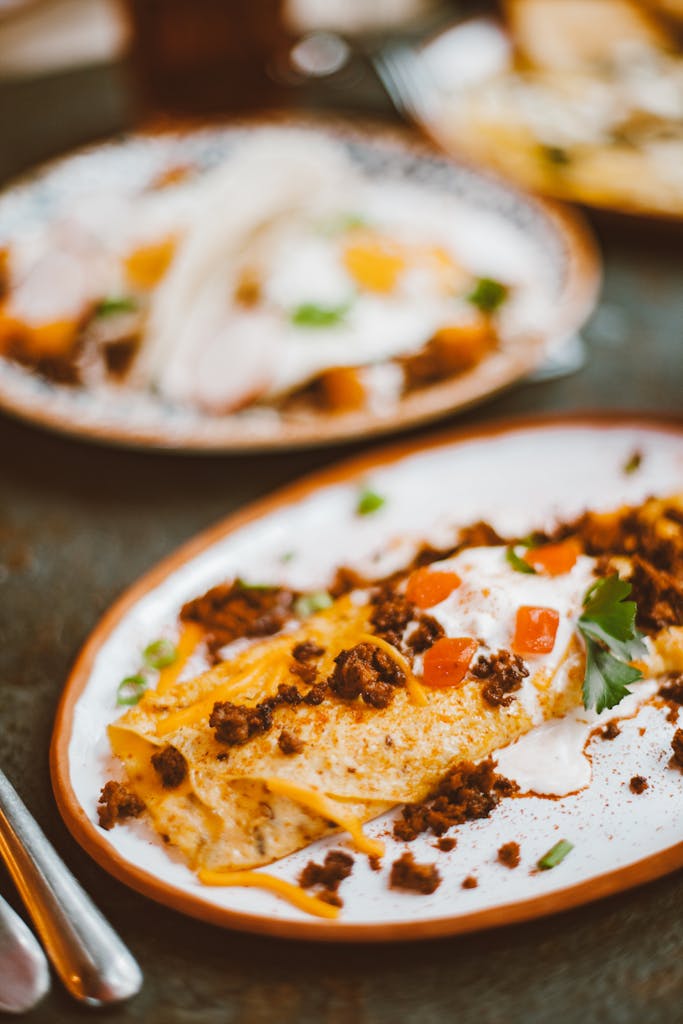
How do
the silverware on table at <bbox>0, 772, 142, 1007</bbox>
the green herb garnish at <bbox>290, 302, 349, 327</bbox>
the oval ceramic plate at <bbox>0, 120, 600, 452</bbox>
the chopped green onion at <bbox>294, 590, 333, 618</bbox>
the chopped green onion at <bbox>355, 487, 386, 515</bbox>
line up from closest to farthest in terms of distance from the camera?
the silverware on table at <bbox>0, 772, 142, 1007</bbox>, the chopped green onion at <bbox>294, 590, 333, 618</bbox>, the chopped green onion at <bbox>355, 487, 386, 515</bbox>, the oval ceramic plate at <bbox>0, 120, 600, 452</bbox>, the green herb garnish at <bbox>290, 302, 349, 327</bbox>

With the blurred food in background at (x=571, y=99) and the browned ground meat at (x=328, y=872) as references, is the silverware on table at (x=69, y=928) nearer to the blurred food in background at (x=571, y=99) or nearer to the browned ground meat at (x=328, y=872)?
the browned ground meat at (x=328, y=872)

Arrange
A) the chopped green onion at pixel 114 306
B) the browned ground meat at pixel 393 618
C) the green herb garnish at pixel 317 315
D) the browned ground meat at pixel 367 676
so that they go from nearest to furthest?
the browned ground meat at pixel 367 676 < the browned ground meat at pixel 393 618 < the green herb garnish at pixel 317 315 < the chopped green onion at pixel 114 306

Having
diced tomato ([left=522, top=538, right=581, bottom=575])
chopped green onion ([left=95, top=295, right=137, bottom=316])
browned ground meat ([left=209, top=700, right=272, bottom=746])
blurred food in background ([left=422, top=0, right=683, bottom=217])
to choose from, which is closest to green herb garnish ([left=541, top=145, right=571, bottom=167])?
blurred food in background ([left=422, top=0, right=683, bottom=217])

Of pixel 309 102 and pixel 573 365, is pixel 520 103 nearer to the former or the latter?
pixel 309 102

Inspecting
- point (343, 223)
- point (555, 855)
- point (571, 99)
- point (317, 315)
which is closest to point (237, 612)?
point (555, 855)

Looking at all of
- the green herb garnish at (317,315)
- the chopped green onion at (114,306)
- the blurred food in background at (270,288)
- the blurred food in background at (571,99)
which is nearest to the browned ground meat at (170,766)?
the blurred food in background at (270,288)

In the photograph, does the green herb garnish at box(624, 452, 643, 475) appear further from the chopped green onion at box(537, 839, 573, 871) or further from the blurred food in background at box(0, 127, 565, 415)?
the chopped green onion at box(537, 839, 573, 871)

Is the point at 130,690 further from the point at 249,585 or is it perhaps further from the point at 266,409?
the point at 266,409
